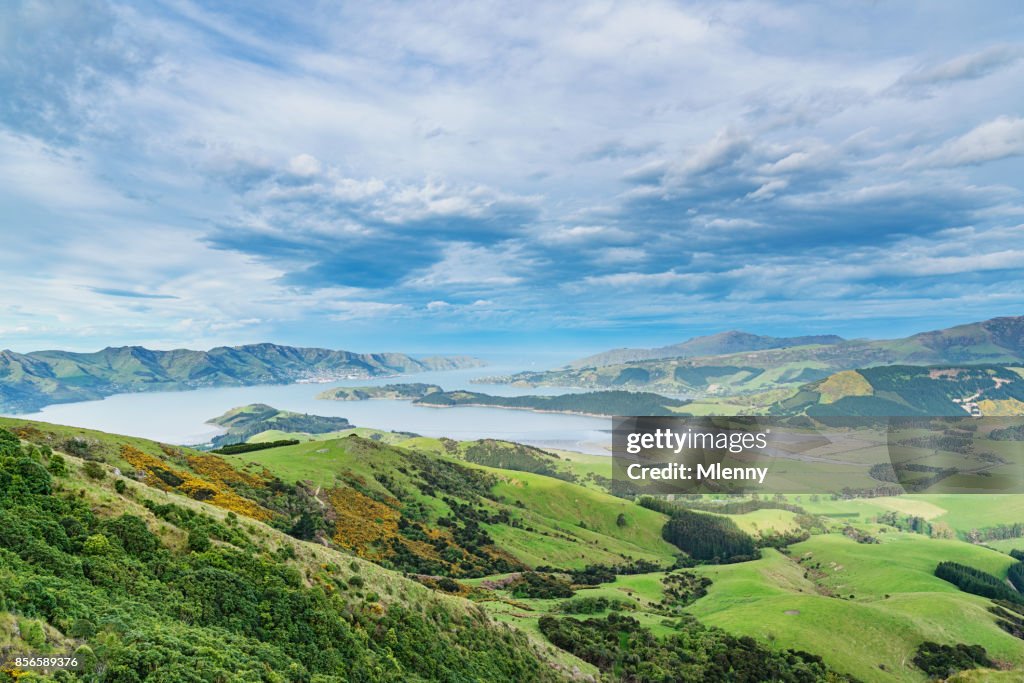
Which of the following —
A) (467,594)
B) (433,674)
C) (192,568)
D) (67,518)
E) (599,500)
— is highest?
(67,518)

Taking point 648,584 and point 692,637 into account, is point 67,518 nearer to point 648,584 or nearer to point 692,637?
point 692,637

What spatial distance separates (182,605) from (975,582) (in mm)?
205137

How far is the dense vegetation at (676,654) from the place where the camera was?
58000mm

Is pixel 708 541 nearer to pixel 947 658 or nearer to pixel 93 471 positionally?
pixel 947 658

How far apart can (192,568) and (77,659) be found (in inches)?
444

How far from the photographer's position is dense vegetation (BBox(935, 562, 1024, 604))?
5733 inches

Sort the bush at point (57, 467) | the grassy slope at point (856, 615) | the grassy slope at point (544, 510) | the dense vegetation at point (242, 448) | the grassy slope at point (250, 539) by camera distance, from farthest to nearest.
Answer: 1. the dense vegetation at point (242, 448)
2. the grassy slope at point (544, 510)
3. the grassy slope at point (856, 615)
4. the bush at point (57, 467)
5. the grassy slope at point (250, 539)

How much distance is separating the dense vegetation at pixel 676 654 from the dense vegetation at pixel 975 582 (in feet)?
394

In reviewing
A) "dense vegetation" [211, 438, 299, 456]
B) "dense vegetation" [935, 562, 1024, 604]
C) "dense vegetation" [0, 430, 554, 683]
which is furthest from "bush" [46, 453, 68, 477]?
"dense vegetation" [935, 562, 1024, 604]

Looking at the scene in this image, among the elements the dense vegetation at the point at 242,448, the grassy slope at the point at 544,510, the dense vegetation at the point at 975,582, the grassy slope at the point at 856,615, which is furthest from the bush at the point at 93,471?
the dense vegetation at the point at 975,582

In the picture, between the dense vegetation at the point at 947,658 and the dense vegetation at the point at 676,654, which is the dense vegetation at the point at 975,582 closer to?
the dense vegetation at the point at 947,658

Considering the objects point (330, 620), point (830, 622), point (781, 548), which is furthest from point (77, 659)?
point (781, 548)

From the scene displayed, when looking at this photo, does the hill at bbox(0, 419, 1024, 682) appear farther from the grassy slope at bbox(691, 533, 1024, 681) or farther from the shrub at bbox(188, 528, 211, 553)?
the grassy slope at bbox(691, 533, 1024, 681)

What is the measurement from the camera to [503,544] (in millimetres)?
123000
